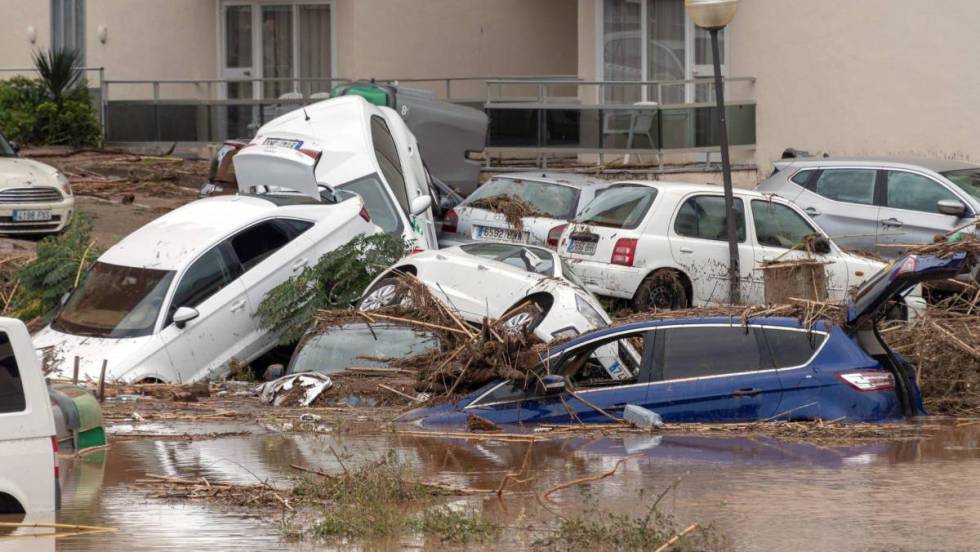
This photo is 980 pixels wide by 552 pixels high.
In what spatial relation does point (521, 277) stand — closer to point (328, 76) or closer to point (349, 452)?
point (349, 452)

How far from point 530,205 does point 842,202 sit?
3858 millimetres

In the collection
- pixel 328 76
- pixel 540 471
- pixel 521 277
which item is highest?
pixel 328 76

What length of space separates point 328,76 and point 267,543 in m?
22.2

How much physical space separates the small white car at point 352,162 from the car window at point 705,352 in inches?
238

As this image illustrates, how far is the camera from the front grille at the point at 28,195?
20141 mm

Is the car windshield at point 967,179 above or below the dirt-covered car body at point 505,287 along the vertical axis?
above

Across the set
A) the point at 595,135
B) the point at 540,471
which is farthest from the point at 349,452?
the point at 595,135

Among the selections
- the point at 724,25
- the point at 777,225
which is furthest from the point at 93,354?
the point at 777,225

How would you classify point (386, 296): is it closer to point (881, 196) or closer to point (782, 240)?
point (782, 240)

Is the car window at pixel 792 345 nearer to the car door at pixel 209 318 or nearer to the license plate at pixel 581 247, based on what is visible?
the license plate at pixel 581 247

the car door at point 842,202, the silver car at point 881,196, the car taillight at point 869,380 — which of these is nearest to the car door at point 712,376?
the car taillight at point 869,380

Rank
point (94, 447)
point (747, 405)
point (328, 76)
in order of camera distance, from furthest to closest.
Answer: point (328, 76) → point (747, 405) → point (94, 447)

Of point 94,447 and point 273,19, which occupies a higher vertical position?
point 273,19

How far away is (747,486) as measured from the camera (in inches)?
397
